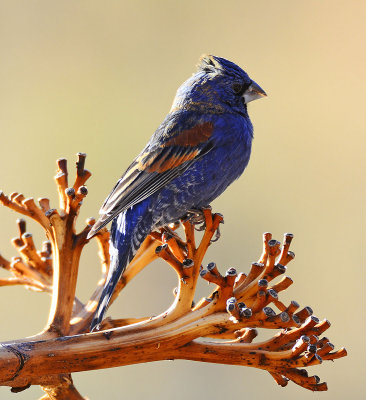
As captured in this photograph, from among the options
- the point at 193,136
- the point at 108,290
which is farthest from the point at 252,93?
the point at 108,290

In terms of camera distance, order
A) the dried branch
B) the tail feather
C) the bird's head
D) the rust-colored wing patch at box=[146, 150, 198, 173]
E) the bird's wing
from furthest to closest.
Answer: the bird's head → the rust-colored wing patch at box=[146, 150, 198, 173] → the bird's wing → the tail feather → the dried branch

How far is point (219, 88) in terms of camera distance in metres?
A: 3.39

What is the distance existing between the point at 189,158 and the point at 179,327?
101 cm

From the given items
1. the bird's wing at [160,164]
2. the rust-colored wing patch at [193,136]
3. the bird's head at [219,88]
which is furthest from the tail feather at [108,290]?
the bird's head at [219,88]

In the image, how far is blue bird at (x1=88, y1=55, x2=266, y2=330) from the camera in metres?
2.98

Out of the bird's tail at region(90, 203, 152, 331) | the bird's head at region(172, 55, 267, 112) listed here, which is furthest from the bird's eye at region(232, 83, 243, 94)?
the bird's tail at region(90, 203, 152, 331)

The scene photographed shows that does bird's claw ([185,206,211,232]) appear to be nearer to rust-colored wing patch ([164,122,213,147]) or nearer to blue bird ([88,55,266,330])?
blue bird ([88,55,266,330])

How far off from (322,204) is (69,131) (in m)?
2.42

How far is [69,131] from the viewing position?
23.5ft

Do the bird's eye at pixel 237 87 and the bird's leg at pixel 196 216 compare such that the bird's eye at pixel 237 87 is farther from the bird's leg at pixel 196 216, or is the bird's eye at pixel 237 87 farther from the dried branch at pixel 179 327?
the dried branch at pixel 179 327

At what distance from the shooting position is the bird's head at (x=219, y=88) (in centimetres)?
339

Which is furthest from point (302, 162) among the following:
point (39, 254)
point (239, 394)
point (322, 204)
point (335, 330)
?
point (39, 254)

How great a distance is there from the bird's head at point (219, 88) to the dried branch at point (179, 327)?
905 millimetres

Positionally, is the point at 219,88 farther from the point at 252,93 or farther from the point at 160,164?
the point at 160,164
